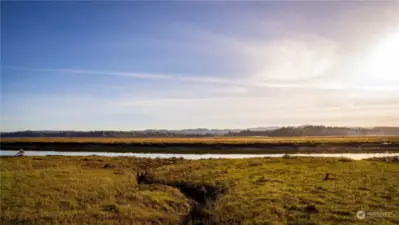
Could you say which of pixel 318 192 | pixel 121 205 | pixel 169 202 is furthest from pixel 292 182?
pixel 121 205

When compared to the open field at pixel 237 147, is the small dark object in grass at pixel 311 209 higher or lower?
higher

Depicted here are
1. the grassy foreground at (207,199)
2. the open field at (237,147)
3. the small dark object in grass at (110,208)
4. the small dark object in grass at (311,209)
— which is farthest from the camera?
the open field at (237,147)

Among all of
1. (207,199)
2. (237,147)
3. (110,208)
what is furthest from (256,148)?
(110,208)

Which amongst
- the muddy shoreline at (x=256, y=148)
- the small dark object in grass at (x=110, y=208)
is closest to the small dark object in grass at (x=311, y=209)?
the small dark object in grass at (x=110, y=208)

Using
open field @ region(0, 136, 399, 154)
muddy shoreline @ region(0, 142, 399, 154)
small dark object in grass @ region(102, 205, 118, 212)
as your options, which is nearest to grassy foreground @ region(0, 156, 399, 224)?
small dark object in grass @ region(102, 205, 118, 212)

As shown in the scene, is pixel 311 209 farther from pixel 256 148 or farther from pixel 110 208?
pixel 256 148

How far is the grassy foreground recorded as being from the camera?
832 inches

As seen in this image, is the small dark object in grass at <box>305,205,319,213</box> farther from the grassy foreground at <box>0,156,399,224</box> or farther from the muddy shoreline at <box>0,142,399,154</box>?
the muddy shoreline at <box>0,142,399,154</box>

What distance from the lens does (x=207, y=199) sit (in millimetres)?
27828

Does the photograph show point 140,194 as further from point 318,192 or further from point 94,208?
point 318,192

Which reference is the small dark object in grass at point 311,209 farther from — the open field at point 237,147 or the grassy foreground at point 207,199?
the open field at point 237,147

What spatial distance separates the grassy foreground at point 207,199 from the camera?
832 inches

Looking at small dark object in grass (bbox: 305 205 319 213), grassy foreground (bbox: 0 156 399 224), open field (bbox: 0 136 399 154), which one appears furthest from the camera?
open field (bbox: 0 136 399 154)

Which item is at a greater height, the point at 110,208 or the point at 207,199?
the point at 110,208
